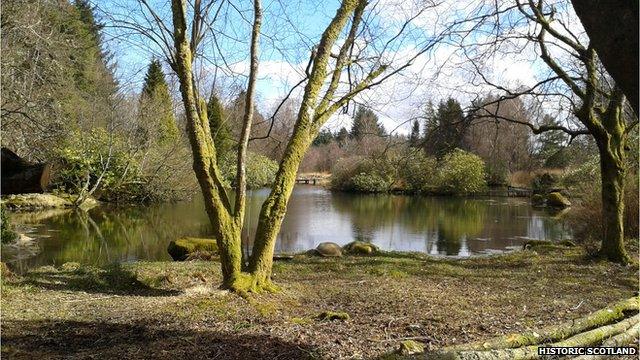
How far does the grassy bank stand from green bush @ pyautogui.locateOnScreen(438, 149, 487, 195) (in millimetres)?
28247

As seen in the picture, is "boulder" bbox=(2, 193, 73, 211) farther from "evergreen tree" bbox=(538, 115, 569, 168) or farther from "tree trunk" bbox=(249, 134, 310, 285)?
"evergreen tree" bbox=(538, 115, 569, 168)

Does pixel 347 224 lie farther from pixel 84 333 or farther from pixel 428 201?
pixel 84 333

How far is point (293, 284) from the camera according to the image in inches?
301

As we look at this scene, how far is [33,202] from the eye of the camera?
968 inches

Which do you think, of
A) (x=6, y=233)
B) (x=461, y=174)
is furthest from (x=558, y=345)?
(x=461, y=174)

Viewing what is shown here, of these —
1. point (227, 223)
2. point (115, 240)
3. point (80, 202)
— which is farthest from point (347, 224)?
point (227, 223)

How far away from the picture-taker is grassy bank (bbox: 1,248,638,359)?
14.4 ft

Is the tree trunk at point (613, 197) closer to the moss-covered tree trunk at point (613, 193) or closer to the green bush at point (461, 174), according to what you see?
the moss-covered tree trunk at point (613, 193)

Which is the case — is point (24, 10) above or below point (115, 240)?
above

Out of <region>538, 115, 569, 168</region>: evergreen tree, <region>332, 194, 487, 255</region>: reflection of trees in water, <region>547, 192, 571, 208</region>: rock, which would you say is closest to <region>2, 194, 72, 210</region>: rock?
<region>332, 194, 487, 255</region>: reflection of trees in water

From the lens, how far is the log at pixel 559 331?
3.86m

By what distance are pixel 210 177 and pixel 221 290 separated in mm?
1407

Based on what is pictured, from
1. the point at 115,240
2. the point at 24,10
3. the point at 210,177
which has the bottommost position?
the point at 115,240

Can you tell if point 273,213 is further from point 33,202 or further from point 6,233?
point 33,202
